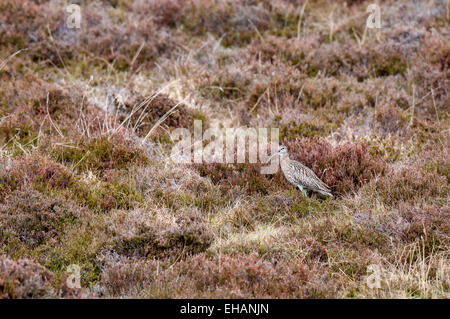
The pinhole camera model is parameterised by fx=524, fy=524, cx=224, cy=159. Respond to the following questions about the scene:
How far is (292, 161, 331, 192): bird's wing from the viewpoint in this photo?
21.6ft

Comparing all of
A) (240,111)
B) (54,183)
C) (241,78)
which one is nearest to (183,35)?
(241,78)

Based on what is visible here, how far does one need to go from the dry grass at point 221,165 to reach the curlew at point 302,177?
173mm

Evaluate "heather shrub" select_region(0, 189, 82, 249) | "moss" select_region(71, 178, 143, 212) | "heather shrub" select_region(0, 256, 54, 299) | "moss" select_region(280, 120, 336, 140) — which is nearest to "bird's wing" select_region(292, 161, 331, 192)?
"moss" select_region(280, 120, 336, 140)

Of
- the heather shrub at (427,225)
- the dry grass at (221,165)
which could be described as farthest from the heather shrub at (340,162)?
the heather shrub at (427,225)

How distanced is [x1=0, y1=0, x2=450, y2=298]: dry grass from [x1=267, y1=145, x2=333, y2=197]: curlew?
17 centimetres

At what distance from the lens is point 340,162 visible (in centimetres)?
721

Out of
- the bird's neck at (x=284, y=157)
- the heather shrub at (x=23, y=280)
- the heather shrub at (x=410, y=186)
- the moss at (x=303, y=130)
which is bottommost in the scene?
the heather shrub at (x=23, y=280)

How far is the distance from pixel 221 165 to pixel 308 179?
134 centimetres

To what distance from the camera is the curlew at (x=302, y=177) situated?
661cm

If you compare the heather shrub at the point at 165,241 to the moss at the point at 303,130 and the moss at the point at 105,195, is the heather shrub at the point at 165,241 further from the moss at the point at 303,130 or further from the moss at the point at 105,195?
the moss at the point at 303,130

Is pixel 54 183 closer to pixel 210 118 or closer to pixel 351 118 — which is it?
pixel 210 118

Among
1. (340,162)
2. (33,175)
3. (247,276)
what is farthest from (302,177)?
(33,175)

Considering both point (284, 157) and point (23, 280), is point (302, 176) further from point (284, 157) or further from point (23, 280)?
point (23, 280)

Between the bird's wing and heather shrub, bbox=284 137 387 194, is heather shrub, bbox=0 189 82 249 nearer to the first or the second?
the bird's wing
